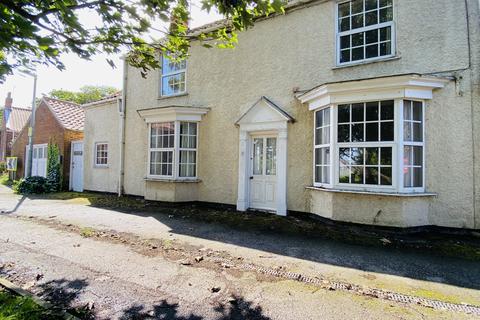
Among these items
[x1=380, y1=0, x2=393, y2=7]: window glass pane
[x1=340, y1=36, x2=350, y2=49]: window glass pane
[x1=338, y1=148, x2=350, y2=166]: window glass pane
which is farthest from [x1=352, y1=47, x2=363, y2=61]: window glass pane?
[x1=338, y1=148, x2=350, y2=166]: window glass pane

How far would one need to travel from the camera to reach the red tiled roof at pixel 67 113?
16422 millimetres

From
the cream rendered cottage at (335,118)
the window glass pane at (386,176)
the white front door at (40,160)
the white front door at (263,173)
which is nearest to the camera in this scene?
the cream rendered cottage at (335,118)

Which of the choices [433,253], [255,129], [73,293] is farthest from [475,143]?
[73,293]

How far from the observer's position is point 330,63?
816cm

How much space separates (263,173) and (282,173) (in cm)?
84

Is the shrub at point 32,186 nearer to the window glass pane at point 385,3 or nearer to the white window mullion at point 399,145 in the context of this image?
the white window mullion at point 399,145

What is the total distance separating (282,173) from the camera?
8.73 metres

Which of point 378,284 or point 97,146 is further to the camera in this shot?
point 97,146

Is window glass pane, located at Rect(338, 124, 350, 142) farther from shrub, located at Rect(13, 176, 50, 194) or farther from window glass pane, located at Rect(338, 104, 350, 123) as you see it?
shrub, located at Rect(13, 176, 50, 194)

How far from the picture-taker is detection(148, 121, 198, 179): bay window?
10.6m

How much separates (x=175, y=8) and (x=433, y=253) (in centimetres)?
629

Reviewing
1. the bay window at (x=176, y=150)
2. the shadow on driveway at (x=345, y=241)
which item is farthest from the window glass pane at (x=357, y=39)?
the bay window at (x=176, y=150)

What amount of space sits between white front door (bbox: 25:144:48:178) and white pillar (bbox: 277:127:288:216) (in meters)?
14.8

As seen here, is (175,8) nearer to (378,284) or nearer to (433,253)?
(378,284)
